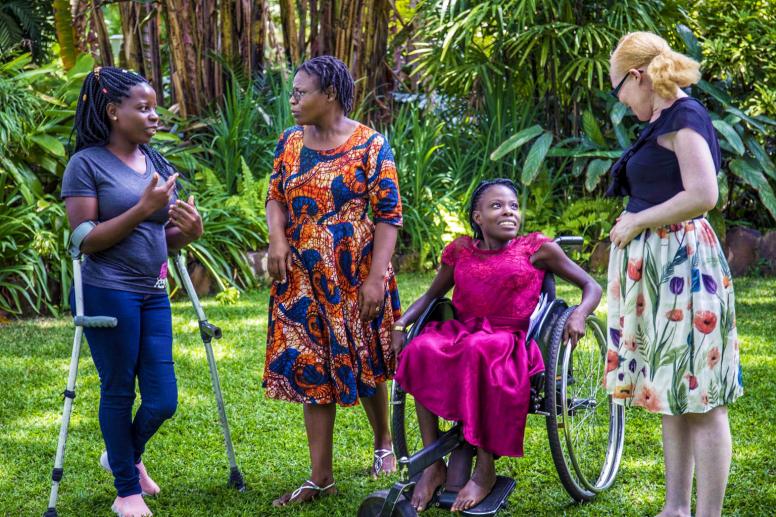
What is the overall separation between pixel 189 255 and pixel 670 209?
5.05 meters

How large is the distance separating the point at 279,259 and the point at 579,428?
1.40 m

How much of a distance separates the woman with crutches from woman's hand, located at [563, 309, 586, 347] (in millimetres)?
1366

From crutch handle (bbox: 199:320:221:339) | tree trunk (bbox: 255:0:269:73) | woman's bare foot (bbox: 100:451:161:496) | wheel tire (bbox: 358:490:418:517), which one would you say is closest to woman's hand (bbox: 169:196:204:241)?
crutch handle (bbox: 199:320:221:339)

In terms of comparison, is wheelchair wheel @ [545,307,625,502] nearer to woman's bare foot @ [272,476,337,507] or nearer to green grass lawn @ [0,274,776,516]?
green grass lawn @ [0,274,776,516]

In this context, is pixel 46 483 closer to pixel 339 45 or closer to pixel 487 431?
pixel 487 431

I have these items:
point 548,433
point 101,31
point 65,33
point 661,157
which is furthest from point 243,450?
point 65,33

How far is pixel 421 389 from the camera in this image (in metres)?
3.27

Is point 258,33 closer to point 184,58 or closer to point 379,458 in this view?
point 184,58

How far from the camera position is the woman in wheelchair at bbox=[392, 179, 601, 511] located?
313 cm

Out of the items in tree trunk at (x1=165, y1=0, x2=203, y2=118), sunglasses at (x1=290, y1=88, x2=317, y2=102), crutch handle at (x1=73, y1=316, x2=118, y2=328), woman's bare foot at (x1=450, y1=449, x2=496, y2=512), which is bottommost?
woman's bare foot at (x1=450, y1=449, x2=496, y2=512)

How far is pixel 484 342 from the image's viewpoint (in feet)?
10.5

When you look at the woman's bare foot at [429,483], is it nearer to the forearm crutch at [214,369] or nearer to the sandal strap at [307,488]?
the sandal strap at [307,488]

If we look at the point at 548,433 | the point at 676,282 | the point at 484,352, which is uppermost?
the point at 676,282

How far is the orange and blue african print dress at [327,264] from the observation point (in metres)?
3.41
